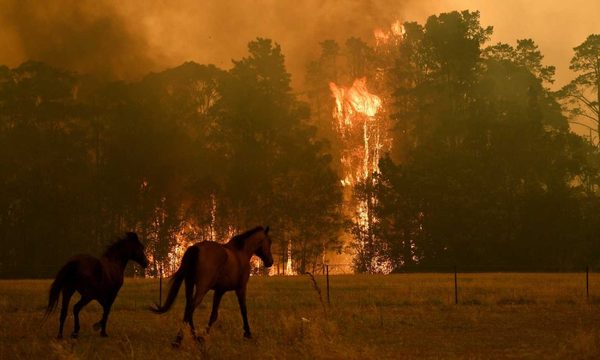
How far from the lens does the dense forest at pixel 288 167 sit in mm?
59906

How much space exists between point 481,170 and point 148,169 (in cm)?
2717

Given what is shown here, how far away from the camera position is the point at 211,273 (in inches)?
615

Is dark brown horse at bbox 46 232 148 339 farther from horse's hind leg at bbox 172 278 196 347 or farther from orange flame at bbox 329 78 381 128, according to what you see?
orange flame at bbox 329 78 381 128

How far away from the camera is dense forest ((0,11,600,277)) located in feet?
197

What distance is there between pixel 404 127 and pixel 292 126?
1096 centimetres

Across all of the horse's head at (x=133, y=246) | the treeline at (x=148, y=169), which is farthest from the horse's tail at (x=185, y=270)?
the treeline at (x=148, y=169)

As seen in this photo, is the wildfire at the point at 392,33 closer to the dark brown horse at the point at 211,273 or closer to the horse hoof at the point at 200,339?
the dark brown horse at the point at 211,273

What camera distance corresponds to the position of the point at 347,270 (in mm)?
74062

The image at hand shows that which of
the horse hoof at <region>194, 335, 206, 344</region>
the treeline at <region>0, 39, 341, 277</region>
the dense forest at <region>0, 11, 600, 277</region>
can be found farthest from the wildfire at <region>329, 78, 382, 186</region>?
the horse hoof at <region>194, 335, 206, 344</region>

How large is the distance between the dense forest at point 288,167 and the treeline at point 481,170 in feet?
0.45

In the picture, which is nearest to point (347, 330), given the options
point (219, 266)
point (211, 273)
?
point (219, 266)

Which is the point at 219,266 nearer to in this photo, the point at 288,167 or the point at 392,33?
the point at 288,167

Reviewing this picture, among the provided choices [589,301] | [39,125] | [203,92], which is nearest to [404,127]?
[203,92]

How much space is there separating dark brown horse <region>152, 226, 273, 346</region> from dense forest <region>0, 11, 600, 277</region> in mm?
40606
